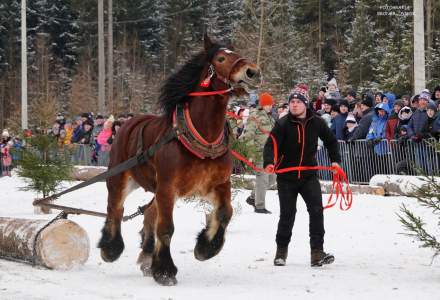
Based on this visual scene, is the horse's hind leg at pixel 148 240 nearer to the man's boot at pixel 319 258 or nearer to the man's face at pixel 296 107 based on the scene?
the man's boot at pixel 319 258

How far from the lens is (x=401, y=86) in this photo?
30719mm

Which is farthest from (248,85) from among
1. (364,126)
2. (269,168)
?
(364,126)

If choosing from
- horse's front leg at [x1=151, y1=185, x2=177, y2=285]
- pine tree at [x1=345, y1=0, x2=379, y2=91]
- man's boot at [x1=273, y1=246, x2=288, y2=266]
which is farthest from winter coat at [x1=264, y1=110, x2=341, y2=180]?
pine tree at [x1=345, y1=0, x2=379, y2=91]

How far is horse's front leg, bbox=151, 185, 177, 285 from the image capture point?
7039 mm

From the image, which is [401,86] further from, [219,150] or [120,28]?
[120,28]

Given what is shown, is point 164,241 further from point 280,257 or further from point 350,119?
point 350,119

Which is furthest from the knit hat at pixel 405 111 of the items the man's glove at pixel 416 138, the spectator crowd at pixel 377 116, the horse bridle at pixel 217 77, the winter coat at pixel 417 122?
the horse bridle at pixel 217 77

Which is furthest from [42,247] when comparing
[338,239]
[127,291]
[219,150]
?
[338,239]

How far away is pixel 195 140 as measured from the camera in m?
7.06

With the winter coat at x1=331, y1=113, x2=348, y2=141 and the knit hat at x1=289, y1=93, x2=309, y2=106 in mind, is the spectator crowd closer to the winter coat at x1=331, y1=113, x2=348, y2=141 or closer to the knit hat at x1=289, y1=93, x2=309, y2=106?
the winter coat at x1=331, y1=113, x2=348, y2=141

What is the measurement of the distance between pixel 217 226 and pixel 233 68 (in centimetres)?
164

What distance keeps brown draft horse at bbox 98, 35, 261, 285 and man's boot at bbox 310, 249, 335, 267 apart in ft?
3.56

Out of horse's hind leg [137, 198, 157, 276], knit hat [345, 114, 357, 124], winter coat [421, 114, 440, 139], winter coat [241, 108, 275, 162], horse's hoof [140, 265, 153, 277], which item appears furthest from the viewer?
knit hat [345, 114, 357, 124]

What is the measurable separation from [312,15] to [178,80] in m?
40.8
